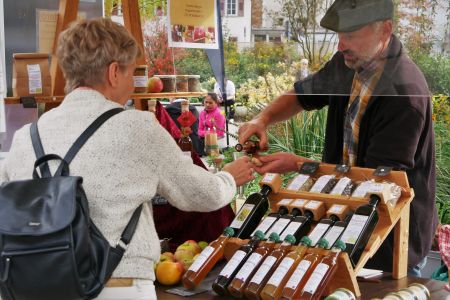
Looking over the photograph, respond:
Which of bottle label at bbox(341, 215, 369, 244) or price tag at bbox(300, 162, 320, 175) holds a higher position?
price tag at bbox(300, 162, 320, 175)

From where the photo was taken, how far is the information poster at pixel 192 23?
3.12m

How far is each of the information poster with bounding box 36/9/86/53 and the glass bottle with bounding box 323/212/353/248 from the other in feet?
6.64

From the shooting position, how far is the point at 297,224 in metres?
2.14

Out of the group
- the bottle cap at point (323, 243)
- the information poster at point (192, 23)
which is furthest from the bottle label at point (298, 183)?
the information poster at point (192, 23)

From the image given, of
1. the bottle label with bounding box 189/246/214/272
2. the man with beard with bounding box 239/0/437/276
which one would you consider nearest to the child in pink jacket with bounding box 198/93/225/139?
the man with beard with bounding box 239/0/437/276

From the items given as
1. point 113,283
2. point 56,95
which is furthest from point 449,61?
point 56,95

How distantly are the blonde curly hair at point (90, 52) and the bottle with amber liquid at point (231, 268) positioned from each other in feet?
2.28

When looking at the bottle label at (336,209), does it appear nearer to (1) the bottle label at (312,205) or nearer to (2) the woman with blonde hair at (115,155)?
(1) the bottle label at (312,205)

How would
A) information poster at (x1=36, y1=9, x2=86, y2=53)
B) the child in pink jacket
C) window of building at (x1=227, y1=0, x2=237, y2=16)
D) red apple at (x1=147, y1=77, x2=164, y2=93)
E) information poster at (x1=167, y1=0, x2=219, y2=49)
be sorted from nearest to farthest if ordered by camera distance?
window of building at (x1=227, y1=0, x2=237, y2=16) → information poster at (x1=167, y1=0, x2=219, y2=49) → information poster at (x1=36, y1=9, x2=86, y2=53) → red apple at (x1=147, y1=77, x2=164, y2=93) → the child in pink jacket

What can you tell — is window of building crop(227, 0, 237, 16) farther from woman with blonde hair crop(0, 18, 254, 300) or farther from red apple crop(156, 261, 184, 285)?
red apple crop(156, 261, 184, 285)

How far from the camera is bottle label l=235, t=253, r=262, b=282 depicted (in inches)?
79.1

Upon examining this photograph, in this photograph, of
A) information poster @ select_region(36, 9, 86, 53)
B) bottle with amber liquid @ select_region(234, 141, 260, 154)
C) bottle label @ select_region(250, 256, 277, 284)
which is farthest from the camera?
information poster @ select_region(36, 9, 86, 53)

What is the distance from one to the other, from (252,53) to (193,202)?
687mm

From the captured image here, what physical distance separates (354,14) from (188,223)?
1142 millimetres
